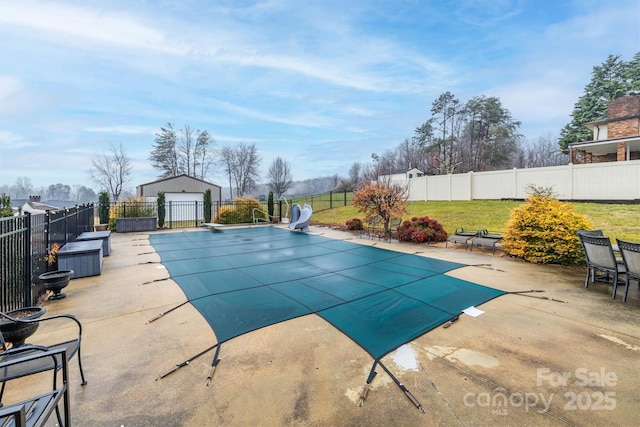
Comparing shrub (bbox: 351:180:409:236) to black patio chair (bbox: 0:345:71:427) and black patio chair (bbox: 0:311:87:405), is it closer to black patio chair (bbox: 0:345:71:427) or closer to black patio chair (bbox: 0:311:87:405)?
black patio chair (bbox: 0:311:87:405)

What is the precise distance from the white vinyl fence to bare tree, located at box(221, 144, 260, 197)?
25.3 meters

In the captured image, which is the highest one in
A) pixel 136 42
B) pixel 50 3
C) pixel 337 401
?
pixel 136 42

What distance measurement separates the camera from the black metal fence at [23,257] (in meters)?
3.12

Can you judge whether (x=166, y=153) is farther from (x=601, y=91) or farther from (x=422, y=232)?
(x=601, y=91)

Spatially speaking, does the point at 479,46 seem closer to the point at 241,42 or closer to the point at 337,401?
the point at 241,42

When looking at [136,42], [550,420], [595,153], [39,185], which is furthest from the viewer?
[39,185]

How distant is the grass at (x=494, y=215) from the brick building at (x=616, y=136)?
22.0ft

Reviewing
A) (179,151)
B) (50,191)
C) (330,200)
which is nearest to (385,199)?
(330,200)

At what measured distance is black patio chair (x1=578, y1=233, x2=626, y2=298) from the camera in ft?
Answer: 12.8

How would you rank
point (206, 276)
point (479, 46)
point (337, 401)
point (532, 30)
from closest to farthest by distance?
point (337, 401) → point (206, 276) → point (532, 30) → point (479, 46)

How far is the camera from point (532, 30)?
1006cm

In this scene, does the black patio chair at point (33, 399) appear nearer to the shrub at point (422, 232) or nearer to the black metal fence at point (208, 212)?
the shrub at point (422, 232)

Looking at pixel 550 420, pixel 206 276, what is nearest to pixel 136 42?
pixel 206 276

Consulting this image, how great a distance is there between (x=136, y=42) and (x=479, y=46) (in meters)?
13.6
